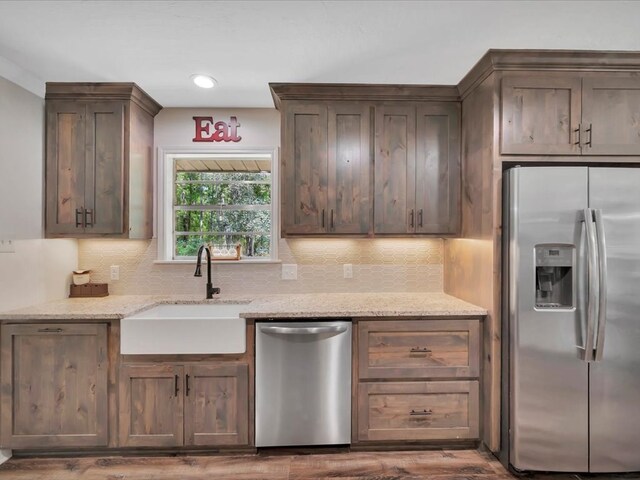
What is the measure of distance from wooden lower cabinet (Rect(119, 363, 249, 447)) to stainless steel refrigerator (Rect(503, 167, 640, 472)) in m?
1.65

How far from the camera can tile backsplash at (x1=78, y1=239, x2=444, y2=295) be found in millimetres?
2986

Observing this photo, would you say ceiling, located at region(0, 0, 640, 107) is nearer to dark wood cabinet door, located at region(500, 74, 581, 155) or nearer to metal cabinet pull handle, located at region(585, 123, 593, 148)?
dark wood cabinet door, located at region(500, 74, 581, 155)

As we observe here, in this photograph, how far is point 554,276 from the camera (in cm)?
210

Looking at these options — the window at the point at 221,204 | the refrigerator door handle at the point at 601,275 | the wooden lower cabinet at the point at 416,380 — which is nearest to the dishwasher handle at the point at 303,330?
the wooden lower cabinet at the point at 416,380

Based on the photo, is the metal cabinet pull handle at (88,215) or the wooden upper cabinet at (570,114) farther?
the metal cabinet pull handle at (88,215)

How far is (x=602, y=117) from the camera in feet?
7.11

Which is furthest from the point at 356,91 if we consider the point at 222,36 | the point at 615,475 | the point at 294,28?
the point at 615,475

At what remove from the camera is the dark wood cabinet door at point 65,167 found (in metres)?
2.58

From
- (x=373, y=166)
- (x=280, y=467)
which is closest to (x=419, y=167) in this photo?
(x=373, y=166)

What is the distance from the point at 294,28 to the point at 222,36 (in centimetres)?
40

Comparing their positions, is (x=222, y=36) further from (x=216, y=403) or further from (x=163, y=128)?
(x=216, y=403)

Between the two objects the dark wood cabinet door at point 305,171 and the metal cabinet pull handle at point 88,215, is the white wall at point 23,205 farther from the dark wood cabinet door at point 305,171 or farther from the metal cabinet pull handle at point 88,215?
the dark wood cabinet door at point 305,171

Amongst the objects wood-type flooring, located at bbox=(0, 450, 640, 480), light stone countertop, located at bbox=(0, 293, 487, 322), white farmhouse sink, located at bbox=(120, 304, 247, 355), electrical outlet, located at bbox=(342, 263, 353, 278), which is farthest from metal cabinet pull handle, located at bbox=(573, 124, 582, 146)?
white farmhouse sink, located at bbox=(120, 304, 247, 355)

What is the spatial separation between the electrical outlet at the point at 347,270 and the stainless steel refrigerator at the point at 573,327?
1256 mm
